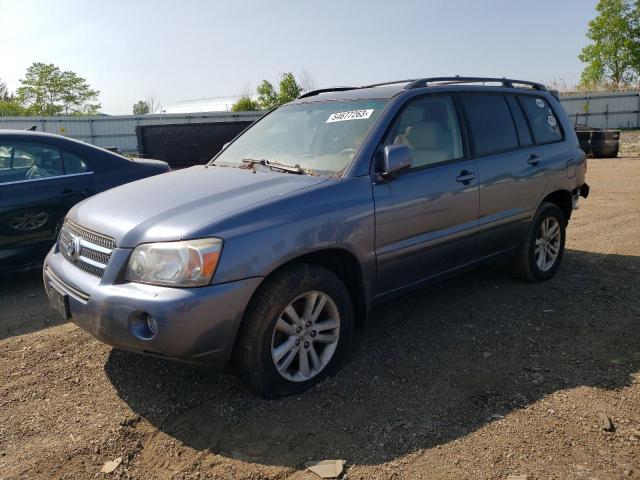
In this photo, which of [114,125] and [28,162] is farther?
[114,125]

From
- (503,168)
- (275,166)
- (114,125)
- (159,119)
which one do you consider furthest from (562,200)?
(159,119)

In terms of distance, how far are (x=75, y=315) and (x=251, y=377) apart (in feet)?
3.54

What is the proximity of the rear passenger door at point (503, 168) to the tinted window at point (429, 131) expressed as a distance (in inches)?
8.2

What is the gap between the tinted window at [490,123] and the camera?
171 inches

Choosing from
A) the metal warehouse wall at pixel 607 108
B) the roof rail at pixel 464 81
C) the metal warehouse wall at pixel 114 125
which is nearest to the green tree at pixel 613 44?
the metal warehouse wall at pixel 607 108

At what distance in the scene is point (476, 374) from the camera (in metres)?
3.46

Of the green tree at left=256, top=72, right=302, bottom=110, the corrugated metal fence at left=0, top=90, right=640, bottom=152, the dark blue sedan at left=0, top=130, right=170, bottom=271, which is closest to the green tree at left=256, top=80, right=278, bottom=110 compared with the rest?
the green tree at left=256, top=72, right=302, bottom=110

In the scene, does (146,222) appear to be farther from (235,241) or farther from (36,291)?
(36,291)

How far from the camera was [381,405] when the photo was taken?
10.2 feet

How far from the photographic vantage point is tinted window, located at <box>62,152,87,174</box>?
18.0ft

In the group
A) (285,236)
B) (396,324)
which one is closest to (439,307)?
(396,324)

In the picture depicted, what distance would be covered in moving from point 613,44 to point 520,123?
5669 cm

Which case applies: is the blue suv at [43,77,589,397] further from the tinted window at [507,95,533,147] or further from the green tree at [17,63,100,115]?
the green tree at [17,63,100,115]

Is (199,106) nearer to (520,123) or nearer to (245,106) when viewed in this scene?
(245,106)
